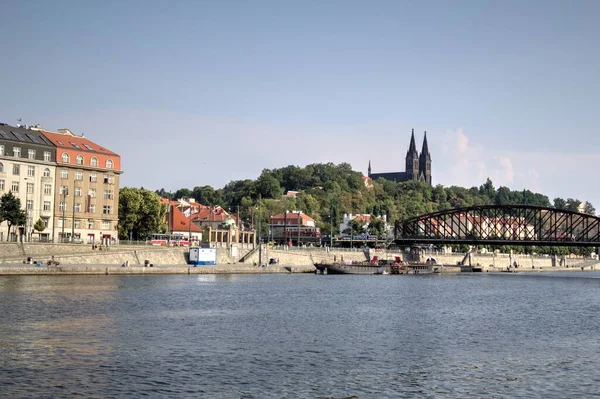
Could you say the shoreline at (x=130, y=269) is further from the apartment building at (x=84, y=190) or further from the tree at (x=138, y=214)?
the tree at (x=138, y=214)

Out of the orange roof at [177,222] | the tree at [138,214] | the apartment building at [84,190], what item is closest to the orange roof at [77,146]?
the apartment building at [84,190]

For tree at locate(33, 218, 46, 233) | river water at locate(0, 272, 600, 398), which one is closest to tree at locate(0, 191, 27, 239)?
tree at locate(33, 218, 46, 233)

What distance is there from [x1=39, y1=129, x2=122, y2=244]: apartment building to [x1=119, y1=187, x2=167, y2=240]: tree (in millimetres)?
6173

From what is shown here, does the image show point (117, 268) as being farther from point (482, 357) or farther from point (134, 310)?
point (482, 357)

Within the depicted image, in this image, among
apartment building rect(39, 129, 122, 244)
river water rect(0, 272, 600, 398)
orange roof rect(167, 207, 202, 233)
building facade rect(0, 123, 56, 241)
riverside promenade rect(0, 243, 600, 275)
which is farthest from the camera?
orange roof rect(167, 207, 202, 233)

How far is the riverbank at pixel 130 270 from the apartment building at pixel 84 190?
10.5m

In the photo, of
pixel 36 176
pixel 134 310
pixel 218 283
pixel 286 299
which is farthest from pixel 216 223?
pixel 134 310

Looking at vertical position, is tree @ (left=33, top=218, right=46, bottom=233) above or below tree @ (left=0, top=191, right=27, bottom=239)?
below

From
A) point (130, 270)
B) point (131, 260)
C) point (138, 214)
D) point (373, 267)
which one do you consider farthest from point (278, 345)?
point (373, 267)

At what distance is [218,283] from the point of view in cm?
9919

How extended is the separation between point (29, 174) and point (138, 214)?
984 inches

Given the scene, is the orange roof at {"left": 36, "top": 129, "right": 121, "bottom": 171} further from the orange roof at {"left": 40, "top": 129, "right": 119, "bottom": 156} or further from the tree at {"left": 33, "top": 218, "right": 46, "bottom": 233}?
the tree at {"left": 33, "top": 218, "right": 46, "bottom": 233}

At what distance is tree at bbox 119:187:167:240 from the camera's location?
429 feet

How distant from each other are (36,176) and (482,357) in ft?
279
